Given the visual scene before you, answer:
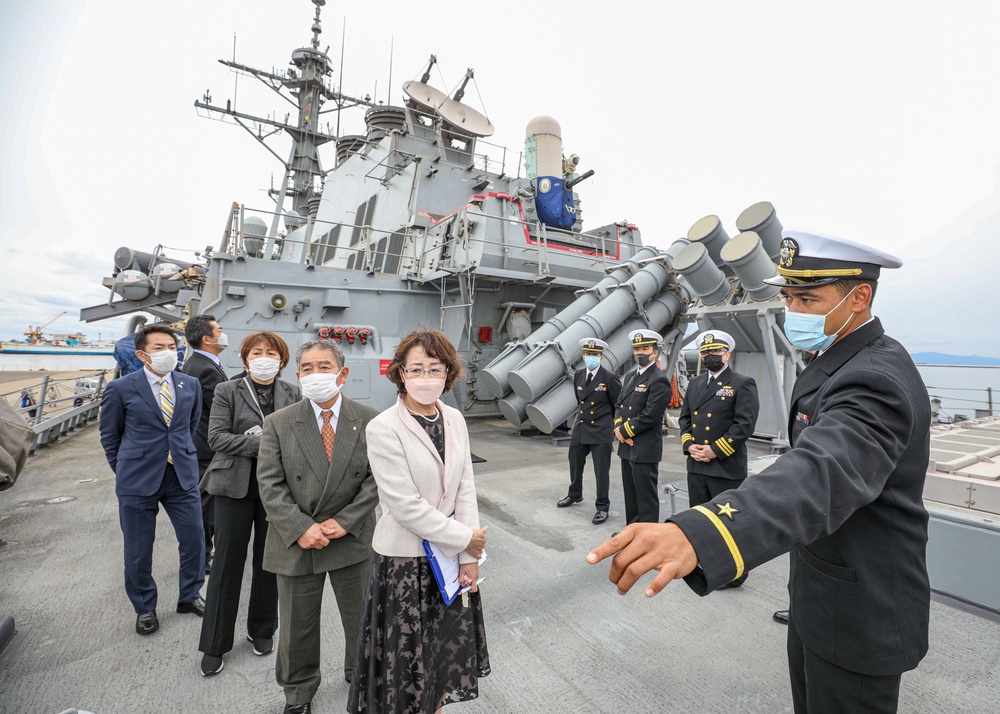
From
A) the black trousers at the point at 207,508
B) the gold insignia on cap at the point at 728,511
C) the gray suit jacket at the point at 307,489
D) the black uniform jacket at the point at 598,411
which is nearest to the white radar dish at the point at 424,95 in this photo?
the black uniform jacket at the point at 598,411

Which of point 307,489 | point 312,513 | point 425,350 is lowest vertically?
point 312,513

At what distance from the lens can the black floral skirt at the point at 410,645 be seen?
164cm

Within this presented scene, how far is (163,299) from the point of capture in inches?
422

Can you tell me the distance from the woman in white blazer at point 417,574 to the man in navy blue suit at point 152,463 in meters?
1.85

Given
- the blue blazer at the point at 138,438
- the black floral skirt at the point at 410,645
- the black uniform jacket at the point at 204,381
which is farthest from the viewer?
the black uniform jacket at the point at 204,381

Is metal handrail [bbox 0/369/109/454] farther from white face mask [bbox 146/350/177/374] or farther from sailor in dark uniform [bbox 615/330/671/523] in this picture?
sailor in dark uniform [bbox 615/330/671/523]

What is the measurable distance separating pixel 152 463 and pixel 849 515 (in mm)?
3339

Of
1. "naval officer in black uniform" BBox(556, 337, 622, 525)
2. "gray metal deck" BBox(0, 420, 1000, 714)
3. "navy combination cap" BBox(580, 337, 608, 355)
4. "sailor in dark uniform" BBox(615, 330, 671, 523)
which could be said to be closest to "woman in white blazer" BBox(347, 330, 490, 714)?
"gray metal deck" BBox(0, 420, 1000, 714)

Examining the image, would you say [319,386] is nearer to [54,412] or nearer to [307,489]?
[307,489]

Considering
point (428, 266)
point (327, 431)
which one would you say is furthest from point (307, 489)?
point (428, 266)

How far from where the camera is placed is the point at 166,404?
2887 millimetres

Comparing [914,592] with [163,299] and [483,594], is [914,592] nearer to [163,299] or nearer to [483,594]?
[483,594]

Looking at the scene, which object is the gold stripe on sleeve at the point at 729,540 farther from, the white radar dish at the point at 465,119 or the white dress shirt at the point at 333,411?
the white radar dish at the point at 465,119

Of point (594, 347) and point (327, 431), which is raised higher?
point (594, 347)
